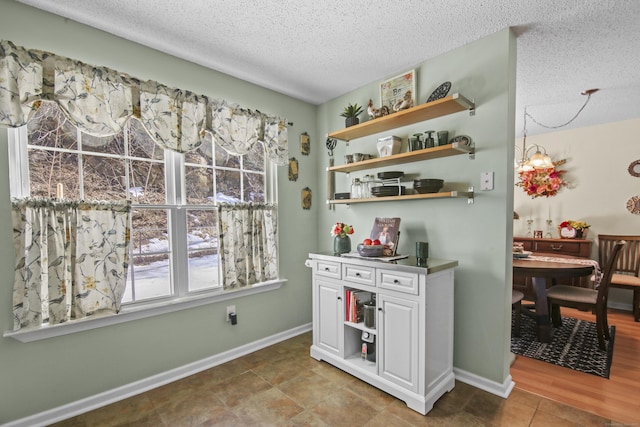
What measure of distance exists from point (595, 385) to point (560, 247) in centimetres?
251

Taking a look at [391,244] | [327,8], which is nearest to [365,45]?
[327,8]

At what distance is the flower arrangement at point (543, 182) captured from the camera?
14.2 feet

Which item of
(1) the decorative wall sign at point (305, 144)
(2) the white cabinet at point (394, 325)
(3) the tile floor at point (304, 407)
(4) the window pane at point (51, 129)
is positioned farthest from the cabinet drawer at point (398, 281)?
(4) the window pane at point (51, 129)

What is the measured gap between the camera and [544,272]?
2.64 meters

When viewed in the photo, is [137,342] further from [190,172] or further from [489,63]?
[489,63]

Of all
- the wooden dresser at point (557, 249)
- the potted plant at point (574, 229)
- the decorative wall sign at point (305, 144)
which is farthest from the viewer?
the potted plant at point (574, 229)

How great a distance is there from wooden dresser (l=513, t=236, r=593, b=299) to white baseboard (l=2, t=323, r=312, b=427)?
11.9 feet

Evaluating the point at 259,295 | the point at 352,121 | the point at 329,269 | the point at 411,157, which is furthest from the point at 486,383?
the point at 352,121

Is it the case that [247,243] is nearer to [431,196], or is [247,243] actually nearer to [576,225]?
[431,196]

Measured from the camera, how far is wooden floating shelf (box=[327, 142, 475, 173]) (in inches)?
83.4

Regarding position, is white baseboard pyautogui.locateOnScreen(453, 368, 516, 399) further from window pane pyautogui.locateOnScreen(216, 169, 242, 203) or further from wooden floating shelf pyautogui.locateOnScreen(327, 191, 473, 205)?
window pane pyautogui.locateOnScreen(216, 169, 242, 203)

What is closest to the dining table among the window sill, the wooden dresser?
the wooden dresser

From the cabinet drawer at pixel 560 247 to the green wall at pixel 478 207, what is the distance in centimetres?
279

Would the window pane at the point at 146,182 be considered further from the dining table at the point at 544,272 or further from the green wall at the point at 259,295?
the dining table at the point at 544,272
